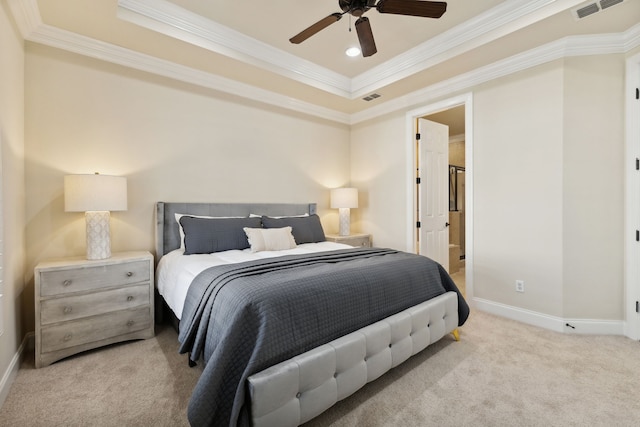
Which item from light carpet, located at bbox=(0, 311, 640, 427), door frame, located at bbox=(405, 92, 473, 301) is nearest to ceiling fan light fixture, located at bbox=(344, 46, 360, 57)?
door frame, located at bbox=(405, 92, 473, 301)

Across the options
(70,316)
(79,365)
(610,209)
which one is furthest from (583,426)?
(70,316)

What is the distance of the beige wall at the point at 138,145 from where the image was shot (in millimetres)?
2486

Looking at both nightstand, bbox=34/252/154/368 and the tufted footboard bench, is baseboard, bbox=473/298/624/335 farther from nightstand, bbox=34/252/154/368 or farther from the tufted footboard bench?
nightstand, bbox=34/252/154/368

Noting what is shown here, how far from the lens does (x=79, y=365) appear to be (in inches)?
84.1

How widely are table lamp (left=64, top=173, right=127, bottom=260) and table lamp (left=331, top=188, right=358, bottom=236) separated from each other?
2.55m

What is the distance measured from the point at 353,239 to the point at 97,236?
2838 mm

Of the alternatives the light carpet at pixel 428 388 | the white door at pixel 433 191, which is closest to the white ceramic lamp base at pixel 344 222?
the white door at pixel 433 191

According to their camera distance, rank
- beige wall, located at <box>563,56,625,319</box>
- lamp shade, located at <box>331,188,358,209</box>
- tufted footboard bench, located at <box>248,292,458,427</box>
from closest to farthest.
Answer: tufted footboard bench, located at <box>248,292,458,427</box> → beige wall, located at <box>563,56,625,319</box> → lamp shade, located at <box>331,188,358,209</box>

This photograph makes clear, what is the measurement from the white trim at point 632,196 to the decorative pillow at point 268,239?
118 inches

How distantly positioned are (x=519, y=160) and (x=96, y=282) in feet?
12.9

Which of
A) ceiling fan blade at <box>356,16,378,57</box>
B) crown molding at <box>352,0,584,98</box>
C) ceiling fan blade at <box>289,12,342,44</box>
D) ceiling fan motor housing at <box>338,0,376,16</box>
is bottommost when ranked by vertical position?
ceiling fan blade at <box>356,16,378,57</box>

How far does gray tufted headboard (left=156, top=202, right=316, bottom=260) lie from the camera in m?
2.95

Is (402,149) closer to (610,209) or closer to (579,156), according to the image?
(579,156)

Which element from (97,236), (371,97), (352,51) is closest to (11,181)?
(97,236)
